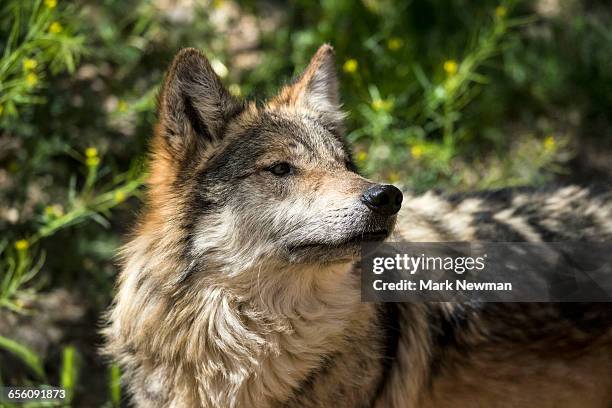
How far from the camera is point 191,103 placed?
346cm

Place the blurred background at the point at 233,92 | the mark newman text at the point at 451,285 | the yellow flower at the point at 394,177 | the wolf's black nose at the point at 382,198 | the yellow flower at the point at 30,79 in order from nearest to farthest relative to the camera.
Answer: the wolf's black nose at the point at 382,198, the mark newman text at the point at 451,285, the yellow flower at the point at 30,79, the blurred background at the point at 233,92, the yellow flower at the point at 394,177

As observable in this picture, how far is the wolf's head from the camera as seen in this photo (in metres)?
3.13

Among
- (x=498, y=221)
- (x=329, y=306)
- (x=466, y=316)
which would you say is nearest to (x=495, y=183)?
(x=498, y=221)

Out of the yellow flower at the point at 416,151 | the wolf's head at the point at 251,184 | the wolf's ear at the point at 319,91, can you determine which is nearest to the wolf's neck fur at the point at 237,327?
the wolf's head at the point at 251,184

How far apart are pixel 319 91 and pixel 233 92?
29.6 inches

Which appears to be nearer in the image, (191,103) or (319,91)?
(191,103)

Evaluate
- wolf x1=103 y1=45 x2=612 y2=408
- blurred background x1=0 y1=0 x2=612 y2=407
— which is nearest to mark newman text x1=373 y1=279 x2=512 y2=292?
wolf x1=103 y1=45 x2=612 y2=408

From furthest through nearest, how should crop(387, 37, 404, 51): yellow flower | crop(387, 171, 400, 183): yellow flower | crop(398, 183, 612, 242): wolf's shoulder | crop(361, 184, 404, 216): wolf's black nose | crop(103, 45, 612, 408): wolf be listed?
crop(387, 37, 404, 51): yellow flower → crop(387, 171, 400, 183): yellow flower → crop(398, 183, 612, 242): wolf's shoulder → crop(103, 45, 612, 408): wolf → crop(361, 184, 404, 216): wolf's black nose

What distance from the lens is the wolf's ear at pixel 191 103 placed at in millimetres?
3373

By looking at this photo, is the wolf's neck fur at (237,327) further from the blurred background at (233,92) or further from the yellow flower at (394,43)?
the yellow flower at (394,43)

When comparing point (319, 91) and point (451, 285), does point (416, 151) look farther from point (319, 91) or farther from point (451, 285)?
point (451, 285)

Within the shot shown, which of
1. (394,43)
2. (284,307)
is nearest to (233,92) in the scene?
(284,307)

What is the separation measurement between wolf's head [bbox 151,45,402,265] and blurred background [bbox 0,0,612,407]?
1.88 feet

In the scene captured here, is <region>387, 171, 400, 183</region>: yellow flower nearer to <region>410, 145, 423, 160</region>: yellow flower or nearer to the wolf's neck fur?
<region>410, 145, 423, 160</region>: yellow flower
